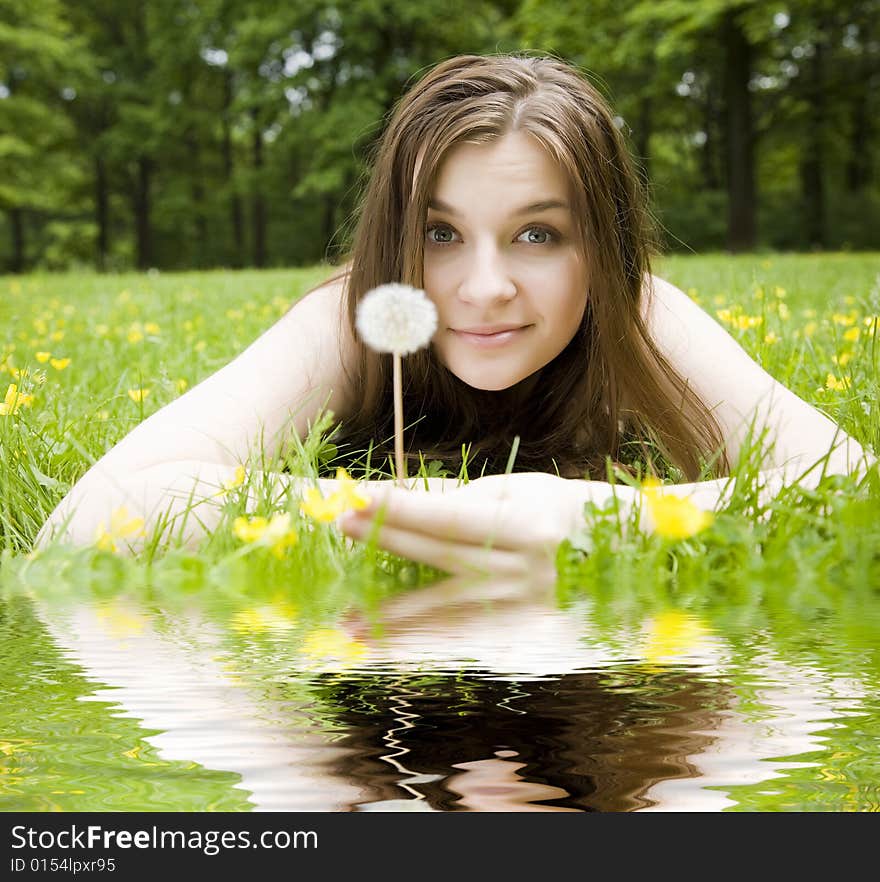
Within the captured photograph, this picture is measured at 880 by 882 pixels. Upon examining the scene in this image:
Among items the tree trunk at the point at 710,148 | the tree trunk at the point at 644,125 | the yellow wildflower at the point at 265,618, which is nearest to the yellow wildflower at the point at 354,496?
the yellow wildflower at the point at 265,618

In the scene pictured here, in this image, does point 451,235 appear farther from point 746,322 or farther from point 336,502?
point 746,322

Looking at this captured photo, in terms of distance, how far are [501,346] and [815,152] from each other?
24.9 meters

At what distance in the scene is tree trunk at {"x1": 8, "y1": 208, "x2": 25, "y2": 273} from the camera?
94.4 ft

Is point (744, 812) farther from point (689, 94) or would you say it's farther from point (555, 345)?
point (689, 94)

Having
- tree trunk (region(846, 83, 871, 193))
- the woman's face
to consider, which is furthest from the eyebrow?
tree trunk (region(846, 83, 871, 193))

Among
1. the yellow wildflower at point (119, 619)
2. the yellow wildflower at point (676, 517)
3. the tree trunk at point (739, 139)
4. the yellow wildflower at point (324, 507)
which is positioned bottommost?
the yellow wildflower at point (119, 619)

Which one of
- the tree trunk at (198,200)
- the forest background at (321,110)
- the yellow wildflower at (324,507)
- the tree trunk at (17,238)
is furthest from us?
the tree trunk at (198,200)

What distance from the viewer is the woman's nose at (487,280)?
195cm

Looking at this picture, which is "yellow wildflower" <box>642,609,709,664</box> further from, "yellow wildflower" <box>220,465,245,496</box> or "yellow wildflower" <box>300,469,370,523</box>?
"yellow wildflower" <box>220,465,245,496</box>

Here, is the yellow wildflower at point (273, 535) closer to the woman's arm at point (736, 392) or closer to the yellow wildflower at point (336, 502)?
the yellow wildflower at point (336, 502)

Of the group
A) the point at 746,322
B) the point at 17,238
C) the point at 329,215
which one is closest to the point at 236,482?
the point at 746,322

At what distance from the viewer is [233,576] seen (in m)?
1.20

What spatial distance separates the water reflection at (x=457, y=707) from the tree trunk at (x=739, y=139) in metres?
19.2

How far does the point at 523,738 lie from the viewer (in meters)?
0.74
